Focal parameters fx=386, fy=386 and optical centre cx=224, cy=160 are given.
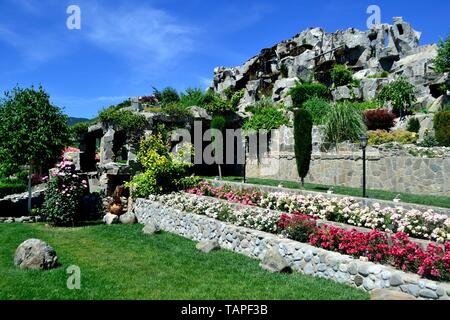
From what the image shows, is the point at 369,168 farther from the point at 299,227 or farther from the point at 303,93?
the point at 303,93

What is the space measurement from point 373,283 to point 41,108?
13250mm

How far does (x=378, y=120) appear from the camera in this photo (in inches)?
892

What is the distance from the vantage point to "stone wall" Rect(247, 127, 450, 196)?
13.7 metres

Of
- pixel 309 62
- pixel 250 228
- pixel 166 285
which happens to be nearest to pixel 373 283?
pixel 166 285

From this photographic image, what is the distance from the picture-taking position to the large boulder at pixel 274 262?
22.2ft

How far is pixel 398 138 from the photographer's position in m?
19.5

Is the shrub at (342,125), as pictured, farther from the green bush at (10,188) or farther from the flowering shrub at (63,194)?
the green bush at (10,188)

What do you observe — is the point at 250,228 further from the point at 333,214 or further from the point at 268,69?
the point at 268,69

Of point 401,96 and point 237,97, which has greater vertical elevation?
point 237,97

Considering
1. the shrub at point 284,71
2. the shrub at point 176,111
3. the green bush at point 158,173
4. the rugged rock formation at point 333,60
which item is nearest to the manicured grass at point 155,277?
the green bush at point 158,173

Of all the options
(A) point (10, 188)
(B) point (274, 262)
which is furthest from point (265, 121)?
(B) point (274, 262)

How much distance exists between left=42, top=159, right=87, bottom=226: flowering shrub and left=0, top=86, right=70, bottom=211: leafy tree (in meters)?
2.40

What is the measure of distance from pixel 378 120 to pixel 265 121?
660 cm

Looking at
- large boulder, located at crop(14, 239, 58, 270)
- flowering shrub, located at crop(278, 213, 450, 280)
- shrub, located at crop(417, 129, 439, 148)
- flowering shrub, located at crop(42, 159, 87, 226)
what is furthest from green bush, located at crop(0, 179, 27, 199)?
shrub, located at crop(417, 129, 439, 148)
